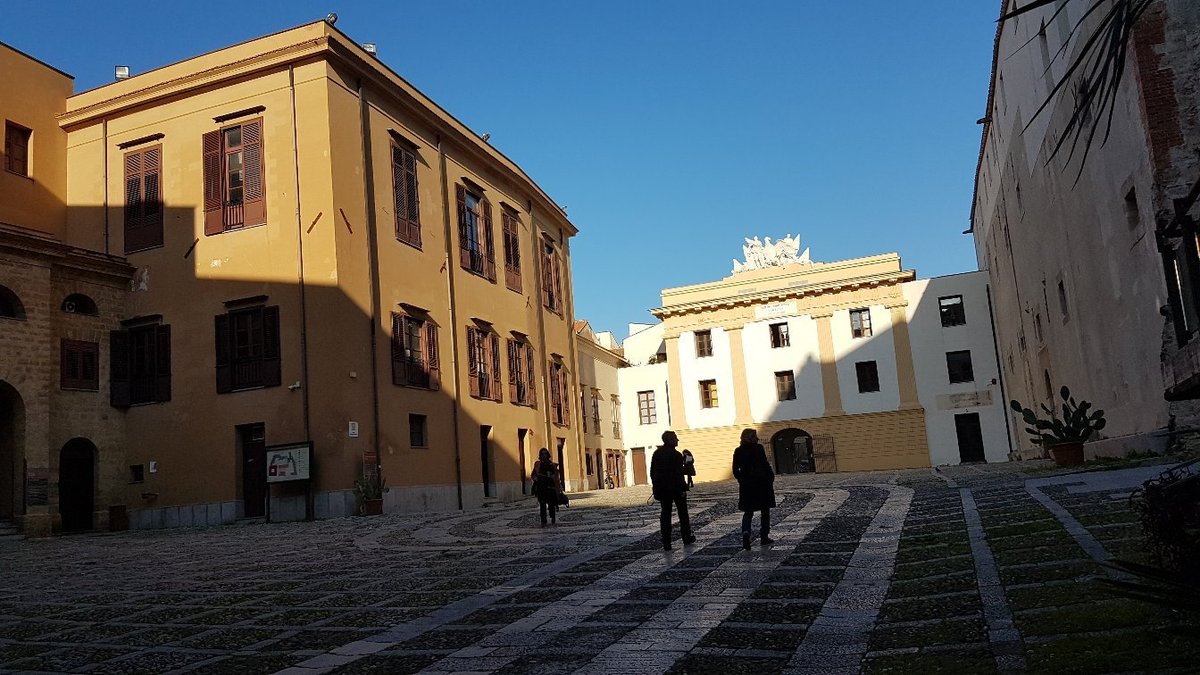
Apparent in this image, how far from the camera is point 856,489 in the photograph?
753 inches

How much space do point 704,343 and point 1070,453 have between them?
2910 cm

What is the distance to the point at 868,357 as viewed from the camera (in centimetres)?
4353

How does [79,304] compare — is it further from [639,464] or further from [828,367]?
[828,367]

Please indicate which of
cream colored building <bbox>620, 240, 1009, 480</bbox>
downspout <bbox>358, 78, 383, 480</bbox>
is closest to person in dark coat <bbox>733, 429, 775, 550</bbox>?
downspout <bbox>358, 78, 383, 480</bbox>

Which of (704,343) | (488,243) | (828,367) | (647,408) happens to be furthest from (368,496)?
(647,408)

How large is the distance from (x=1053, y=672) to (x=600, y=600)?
12.9ft

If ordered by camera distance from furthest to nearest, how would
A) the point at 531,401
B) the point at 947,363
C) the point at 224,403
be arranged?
the point at 947,363
the point at 531,401
the point at 224,403

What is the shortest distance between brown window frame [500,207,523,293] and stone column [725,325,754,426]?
16.3 m

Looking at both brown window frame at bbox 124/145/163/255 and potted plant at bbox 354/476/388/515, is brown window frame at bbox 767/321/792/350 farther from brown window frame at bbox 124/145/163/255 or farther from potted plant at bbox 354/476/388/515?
brown window frame at bbox 124/145/163/255

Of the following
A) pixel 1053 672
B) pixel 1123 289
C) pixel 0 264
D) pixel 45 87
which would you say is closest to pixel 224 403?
pixel 0 264

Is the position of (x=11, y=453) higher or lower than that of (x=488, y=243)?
lower

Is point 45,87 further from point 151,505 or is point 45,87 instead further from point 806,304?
point 806,304

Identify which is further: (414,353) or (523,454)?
(523,454)

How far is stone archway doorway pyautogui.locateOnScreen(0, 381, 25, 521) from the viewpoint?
827 inches
